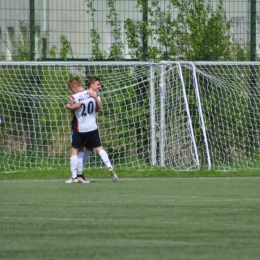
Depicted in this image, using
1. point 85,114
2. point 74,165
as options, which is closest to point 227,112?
point 85,114

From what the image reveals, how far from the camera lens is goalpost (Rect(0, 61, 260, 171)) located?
15.5m

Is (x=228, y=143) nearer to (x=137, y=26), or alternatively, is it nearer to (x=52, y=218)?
(x=137, y=26)

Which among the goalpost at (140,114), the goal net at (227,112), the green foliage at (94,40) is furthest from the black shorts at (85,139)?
the green foliage at (94,40)

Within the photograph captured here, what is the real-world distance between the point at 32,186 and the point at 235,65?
5.51 m

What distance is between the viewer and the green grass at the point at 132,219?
20.3 ft

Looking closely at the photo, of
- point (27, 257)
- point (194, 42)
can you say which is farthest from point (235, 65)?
point (27, 257)

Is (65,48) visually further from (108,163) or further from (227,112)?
(108,163)

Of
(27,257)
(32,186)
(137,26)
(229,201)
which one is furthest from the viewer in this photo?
(137,26)

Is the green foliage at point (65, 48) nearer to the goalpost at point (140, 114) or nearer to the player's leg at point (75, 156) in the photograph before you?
the goalpost at point (140, 114)

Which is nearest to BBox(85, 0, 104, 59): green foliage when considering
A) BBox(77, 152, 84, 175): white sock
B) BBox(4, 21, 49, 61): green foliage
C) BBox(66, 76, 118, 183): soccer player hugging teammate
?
BBox(4, 21, 49, 61): green foliage

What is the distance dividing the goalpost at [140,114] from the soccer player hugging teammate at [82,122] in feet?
8.10

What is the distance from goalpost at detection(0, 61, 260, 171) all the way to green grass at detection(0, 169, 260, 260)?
7.51 feet

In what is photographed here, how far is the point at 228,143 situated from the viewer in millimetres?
15758

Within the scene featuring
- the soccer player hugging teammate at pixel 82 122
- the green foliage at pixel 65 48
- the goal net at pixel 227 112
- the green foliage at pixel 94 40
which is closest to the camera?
the soccer player hugging teammate at pixel 82 122
